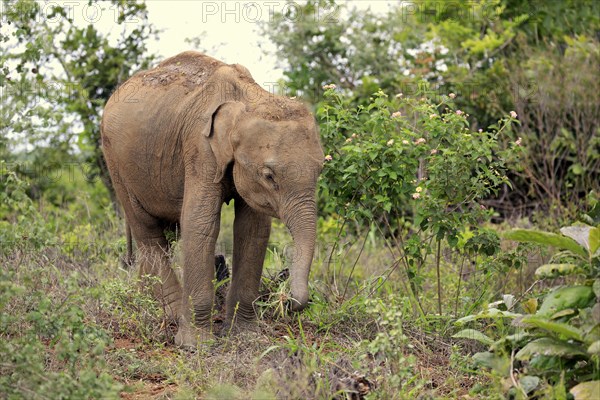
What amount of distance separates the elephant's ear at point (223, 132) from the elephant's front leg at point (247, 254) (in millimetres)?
550

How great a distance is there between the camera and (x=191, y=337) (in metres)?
7.89

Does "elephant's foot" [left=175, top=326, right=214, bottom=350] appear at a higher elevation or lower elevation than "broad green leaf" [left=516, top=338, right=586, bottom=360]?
lower

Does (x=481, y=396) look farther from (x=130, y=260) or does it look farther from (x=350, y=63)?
(x=350, y=63)

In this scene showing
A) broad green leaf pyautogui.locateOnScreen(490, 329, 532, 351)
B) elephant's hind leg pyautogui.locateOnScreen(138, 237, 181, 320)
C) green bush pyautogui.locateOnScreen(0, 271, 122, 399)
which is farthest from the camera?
elephant's hind leg pyautogui.locateOnScreen(138, 237, 181, 320)

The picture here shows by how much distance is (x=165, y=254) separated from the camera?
28.5 ft

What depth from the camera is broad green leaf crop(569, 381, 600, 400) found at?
234 inches

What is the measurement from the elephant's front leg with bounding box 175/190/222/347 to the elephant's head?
35 cm

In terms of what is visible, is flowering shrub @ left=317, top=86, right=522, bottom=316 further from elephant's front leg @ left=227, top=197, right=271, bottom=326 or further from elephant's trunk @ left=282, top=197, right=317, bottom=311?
elephant's trunk @ left=282, top=197, right=317, bottom=311

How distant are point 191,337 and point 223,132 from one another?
1.63m

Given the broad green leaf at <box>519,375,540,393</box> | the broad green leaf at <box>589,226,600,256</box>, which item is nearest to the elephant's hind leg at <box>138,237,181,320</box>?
the broad green leaf at <box>519,375,540,393</box>

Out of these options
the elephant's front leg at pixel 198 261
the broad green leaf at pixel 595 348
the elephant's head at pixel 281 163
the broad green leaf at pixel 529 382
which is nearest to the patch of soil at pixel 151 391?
the elephant's front leg at pixel 198 261

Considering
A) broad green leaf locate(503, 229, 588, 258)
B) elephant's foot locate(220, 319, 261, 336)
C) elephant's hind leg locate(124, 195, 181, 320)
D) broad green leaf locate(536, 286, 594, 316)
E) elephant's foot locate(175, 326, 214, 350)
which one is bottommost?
elephant's foot locate(220, 319, 261, 336)

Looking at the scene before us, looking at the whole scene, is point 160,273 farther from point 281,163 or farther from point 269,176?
point 281,163

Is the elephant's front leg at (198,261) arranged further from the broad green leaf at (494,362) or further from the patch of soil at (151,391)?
the broad green leaf at (494,362)
